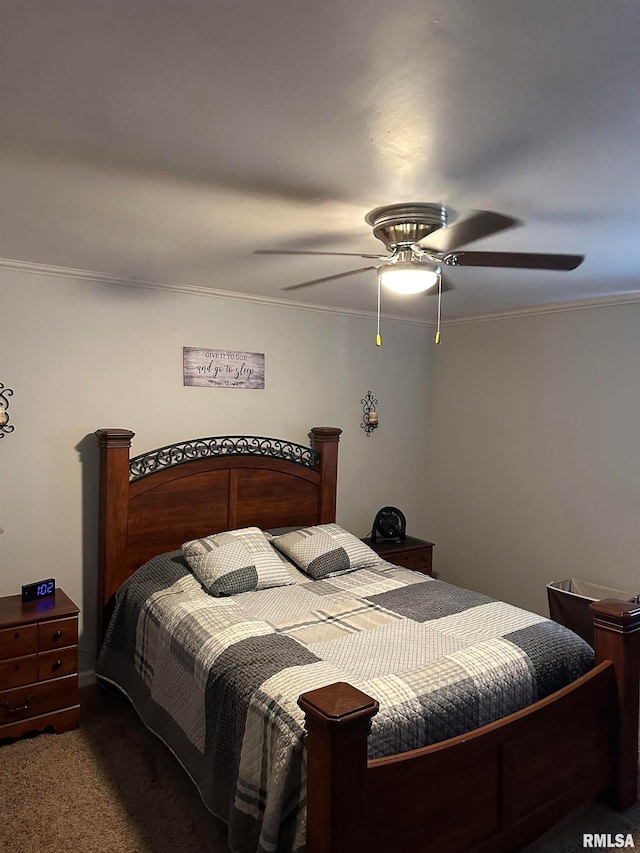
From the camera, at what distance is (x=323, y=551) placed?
3.30 metres

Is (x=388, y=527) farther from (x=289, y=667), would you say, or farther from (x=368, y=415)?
(x=289, y=667)

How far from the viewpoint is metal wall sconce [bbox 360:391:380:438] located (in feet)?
14.4

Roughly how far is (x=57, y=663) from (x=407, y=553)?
225cm

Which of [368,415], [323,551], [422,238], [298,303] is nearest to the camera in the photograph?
[422,238]

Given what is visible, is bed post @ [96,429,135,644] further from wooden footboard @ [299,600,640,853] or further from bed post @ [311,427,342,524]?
wooden footboard @ [299,600,640,853]

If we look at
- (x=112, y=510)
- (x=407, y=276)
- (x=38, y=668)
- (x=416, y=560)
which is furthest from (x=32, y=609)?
(x=416, y=560)

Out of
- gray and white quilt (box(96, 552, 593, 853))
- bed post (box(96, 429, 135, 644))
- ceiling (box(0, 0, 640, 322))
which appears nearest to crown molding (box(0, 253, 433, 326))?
ceiling (box(0, 0, 640, 322))

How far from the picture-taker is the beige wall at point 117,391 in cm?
301

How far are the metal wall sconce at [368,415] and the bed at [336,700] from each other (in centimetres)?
126

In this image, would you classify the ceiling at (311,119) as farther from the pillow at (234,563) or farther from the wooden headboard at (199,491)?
the pillow at (234,563)

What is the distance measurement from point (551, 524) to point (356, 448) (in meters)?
1.47

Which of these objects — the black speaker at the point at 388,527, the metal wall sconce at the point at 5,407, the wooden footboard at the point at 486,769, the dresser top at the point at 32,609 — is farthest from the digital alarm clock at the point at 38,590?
the black speaker at the point at 388,527

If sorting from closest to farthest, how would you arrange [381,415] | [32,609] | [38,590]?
[32,609]
[38,590]
[381,415]

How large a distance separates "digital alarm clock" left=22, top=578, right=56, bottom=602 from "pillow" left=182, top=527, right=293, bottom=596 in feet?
2.22
